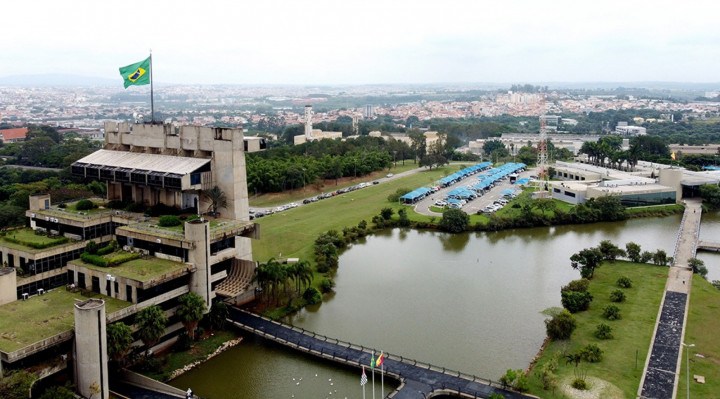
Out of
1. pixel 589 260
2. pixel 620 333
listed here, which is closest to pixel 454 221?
pixel 589 260

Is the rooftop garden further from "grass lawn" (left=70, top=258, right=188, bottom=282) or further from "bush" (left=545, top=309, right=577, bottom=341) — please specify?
"bush" (left=545, top=309, right=577, bottom=341)

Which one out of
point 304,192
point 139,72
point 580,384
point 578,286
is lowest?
point 580,384

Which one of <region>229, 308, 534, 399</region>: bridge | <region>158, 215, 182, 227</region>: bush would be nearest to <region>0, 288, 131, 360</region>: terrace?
<region>158, 215, 182, 227</region>: bush

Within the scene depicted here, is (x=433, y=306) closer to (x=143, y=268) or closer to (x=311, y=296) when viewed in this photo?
(x=311, y=296)

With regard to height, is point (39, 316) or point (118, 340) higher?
point (39, 316)

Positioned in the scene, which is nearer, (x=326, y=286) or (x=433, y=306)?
(x=433, y=306)

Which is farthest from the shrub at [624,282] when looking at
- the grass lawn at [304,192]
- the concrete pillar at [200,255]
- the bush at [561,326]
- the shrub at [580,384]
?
the grass lawn at [304,192]

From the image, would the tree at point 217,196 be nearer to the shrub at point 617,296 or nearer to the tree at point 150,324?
the tree at point 150,324
